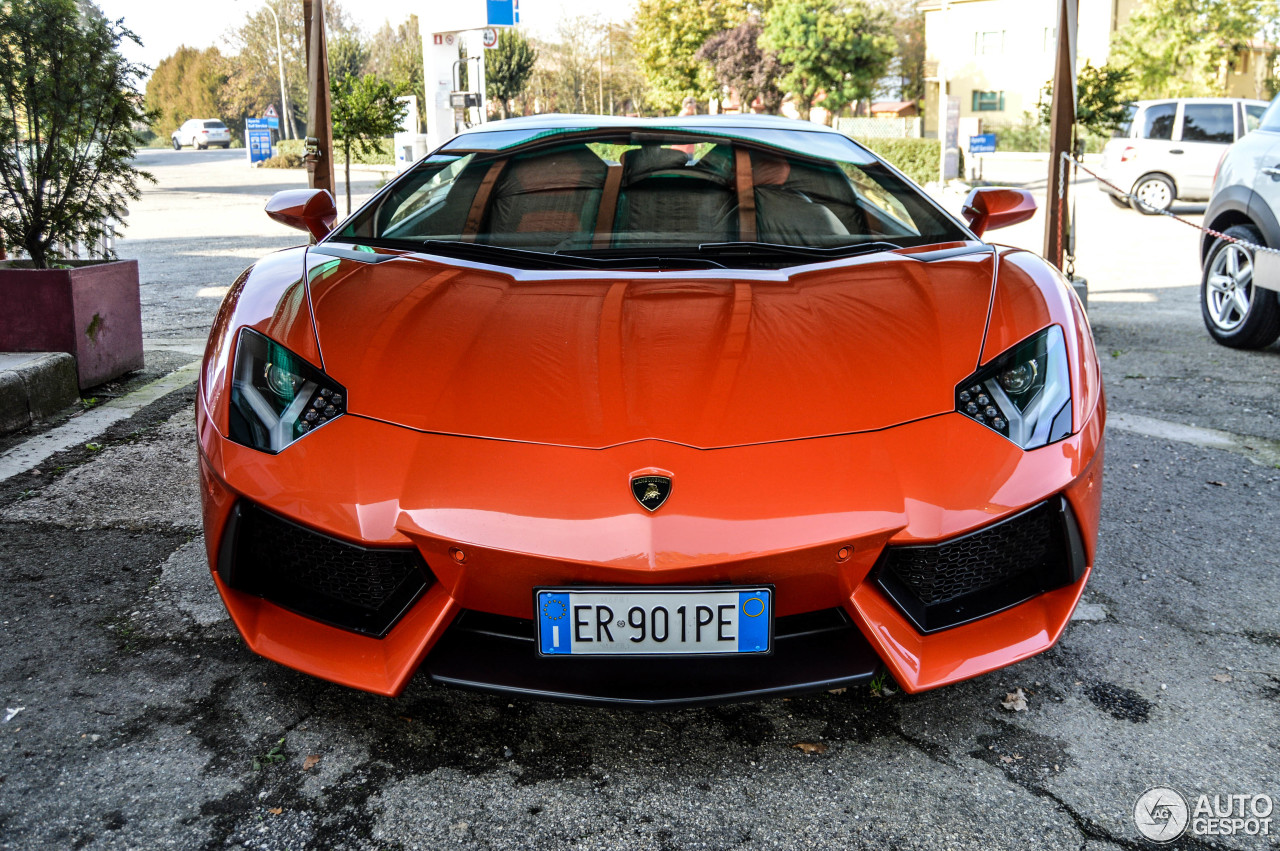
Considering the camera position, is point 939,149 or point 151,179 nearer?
point 151,179

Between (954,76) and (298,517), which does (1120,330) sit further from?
(954,76)

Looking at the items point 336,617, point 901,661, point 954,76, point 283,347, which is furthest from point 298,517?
point 954,76

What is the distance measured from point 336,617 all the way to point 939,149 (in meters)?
24.3

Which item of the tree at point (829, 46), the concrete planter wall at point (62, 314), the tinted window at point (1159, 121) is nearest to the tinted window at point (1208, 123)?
the tinted window at point (1159, 121)

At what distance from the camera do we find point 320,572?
182 cm

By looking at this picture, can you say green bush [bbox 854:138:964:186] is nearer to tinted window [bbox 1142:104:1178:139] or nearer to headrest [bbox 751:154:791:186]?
tinted window [bbox 1142:104:1178:139]

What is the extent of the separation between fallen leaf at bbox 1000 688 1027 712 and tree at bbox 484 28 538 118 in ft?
149

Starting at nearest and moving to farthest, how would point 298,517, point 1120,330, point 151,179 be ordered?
point 298,517
point 151,179
point 1120,330

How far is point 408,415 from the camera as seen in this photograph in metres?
1.84

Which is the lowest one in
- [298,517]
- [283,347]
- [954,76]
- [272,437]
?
[298,517]

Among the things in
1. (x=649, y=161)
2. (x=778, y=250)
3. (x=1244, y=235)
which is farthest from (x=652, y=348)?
(x=1244, y=235)

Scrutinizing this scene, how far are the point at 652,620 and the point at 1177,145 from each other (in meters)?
15.5

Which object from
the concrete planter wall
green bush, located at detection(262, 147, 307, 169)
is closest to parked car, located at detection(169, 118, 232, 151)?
green bush, located at detection(262, 147, 307, 169)

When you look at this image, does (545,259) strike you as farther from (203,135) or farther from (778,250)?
(203,135)
